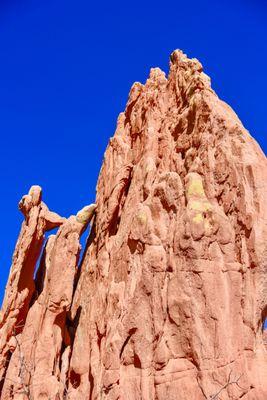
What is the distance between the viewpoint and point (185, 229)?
1881 centimetres

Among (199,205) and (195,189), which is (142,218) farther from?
(199,205)

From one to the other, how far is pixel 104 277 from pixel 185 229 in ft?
26.0

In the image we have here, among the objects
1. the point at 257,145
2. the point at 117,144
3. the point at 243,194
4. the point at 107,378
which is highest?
the point at 117,144

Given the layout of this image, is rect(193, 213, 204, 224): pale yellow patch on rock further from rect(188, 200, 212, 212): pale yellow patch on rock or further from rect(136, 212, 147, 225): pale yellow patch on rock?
rect(136, 212, 147, 225): pale yellow patch on rock

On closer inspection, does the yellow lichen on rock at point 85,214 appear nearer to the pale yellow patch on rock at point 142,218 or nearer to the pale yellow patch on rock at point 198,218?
the pale yellow patch on rock at point 142,218

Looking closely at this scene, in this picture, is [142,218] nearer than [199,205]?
No

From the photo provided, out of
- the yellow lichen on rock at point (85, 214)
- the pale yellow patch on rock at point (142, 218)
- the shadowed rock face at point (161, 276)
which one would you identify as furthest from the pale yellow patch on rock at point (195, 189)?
the yellow lichen on rock at point (85, 214)

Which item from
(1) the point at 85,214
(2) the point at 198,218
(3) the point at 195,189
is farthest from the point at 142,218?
(1) the point at 85,214

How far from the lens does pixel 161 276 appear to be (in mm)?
19234

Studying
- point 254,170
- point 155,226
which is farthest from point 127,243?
point 254,170

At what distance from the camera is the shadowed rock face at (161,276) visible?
17250mm

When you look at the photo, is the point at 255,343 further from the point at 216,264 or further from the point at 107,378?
the point at 107,378

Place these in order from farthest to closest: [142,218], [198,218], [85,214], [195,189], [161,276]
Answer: [85,214] → [142,218] → [195,189] → [161,276] → [198,218]

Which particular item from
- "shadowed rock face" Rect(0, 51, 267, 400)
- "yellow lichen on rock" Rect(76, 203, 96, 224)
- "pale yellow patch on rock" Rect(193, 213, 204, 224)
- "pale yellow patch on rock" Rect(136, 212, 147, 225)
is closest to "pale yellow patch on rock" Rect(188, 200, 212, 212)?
"shadowed rock face" Rect(0, 51, 267, 400)
